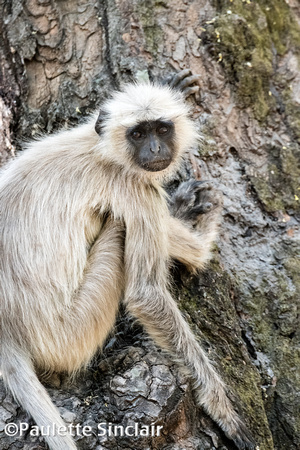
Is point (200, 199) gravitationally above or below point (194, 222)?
above

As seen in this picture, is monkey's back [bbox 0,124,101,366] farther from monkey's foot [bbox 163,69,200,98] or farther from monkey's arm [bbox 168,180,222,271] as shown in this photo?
monkey's foot [bbox 163,69,200,98]

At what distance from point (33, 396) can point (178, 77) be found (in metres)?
2.46

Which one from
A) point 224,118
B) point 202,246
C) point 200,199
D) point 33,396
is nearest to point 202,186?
point 200,199

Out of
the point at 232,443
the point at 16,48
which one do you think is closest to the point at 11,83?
the point at 16,48

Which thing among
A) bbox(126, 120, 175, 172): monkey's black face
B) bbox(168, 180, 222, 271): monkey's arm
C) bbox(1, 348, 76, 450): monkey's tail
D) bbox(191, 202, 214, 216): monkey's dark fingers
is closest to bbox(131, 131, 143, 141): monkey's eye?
bbox(126, 120, 175, 172): monkey's black face

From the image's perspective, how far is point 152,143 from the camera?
362cm

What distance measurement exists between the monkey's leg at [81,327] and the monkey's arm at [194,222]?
46 cm

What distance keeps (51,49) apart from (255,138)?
173 centimetres

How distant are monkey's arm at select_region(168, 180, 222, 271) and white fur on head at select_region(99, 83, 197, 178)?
276 millimetres

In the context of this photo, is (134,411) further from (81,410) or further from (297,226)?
(297,226)

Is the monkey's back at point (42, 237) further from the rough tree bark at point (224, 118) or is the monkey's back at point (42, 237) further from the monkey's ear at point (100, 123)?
the rough tree bark at point (224, 118)

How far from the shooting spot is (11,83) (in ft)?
14.4

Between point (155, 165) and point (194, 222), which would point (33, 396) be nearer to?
point (155, 165)

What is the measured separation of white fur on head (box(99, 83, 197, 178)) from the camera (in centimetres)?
364
